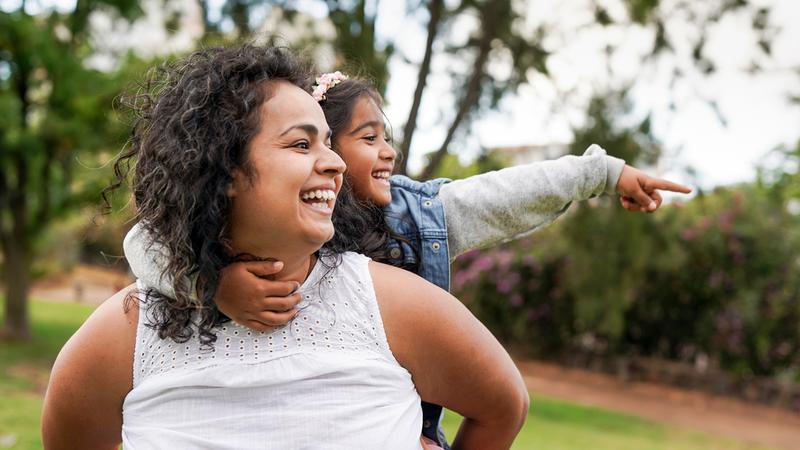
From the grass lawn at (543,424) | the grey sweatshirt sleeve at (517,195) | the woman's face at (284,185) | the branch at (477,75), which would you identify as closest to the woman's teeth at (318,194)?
the woman's face at (284,185)

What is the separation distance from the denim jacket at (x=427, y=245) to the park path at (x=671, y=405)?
869 cm

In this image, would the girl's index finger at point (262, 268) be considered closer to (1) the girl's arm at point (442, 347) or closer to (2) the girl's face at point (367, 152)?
(1) the girl's arm at point (442, 347)

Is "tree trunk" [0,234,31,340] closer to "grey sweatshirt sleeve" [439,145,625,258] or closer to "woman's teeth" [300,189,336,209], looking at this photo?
"grey sweatshirt sleeve" [439,145,625,258]

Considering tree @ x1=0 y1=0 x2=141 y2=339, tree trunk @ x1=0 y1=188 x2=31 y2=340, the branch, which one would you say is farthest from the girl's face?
tree trunk @ x1=0 y1=188 x2=31 y2=340

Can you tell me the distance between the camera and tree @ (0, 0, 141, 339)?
12406 millimetres

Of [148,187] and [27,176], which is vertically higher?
[27,176]

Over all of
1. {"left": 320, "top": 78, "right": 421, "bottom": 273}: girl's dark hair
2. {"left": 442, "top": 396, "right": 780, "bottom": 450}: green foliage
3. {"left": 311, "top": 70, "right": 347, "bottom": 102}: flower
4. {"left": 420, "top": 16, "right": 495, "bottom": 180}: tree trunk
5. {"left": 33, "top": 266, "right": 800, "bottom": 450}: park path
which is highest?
{"left": 420, "top": 16, "right": 495, "bottom": 180}: tree trunk

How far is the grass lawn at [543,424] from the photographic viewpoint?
7.54 metres

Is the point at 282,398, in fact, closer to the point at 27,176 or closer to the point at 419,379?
the point at 419,379

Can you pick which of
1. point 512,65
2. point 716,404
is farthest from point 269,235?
point 716,404

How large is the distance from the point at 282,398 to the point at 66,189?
46.6 feet

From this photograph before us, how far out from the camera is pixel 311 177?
1.55m

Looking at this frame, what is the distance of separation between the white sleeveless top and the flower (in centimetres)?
55

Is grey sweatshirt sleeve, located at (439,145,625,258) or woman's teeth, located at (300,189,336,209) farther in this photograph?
grey sweatshirt sleeve, located at (439,145,625,258)
